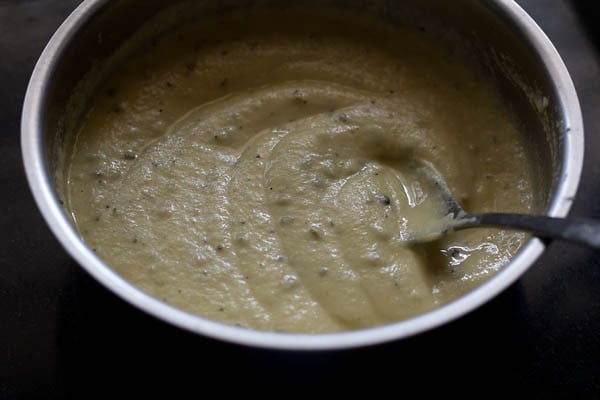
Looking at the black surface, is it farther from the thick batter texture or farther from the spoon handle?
the spoon handle

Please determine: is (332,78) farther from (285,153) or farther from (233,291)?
(233,291)

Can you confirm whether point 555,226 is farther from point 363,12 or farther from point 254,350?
point 363,12

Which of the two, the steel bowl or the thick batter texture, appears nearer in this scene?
the steel bowl

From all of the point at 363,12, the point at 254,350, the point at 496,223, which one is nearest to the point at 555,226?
the point at 496,223

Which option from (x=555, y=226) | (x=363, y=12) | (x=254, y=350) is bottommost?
(x=254, y=350)

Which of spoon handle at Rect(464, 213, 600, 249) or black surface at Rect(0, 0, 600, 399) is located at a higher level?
spoon handle at Rect(464, 213, 600, 249)

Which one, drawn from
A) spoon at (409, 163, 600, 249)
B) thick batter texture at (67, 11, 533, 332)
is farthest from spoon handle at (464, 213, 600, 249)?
thick batter texture at (67, 11, 533, 332)
